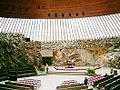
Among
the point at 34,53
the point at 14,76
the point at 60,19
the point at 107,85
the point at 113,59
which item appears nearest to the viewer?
the point at 107,85

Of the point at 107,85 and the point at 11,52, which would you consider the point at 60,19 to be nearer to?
the point at 11,52

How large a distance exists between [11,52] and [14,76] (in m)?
5.50

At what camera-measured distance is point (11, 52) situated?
28375 mm

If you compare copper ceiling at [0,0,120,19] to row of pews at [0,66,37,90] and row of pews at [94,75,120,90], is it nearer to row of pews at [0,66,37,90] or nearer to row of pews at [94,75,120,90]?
row of pews at [0,66,37,90]

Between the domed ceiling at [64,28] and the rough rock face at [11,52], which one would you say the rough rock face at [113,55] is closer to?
the domed ceiling at [64,28]

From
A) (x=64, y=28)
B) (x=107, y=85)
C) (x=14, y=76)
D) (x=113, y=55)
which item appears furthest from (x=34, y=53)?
(x=107, y=85)

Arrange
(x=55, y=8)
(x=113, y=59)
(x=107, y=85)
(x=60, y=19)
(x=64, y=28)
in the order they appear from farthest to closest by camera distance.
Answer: (x=64, y=28)
(x=60, y=19)
(x=55, y=8)
(x=113, y=59)
(x=107, y=85)

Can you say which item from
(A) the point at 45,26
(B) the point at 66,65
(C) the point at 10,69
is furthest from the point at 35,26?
(C) the point at 10,69

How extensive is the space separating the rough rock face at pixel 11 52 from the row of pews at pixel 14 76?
1249mm

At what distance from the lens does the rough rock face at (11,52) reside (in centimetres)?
2700

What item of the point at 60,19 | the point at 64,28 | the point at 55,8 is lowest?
the point at 64,28

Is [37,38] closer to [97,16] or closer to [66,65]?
[66,65]

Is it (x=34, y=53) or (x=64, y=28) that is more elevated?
(x=64, y=28)

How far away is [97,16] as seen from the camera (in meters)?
33.1
